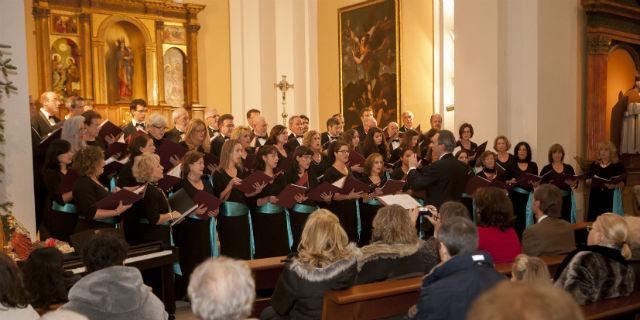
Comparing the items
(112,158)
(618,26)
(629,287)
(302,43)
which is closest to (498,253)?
(629,287)

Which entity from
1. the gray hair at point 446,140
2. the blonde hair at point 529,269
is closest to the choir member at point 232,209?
the gray hair at point 446,140

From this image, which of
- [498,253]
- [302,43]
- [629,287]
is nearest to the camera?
[629,287]

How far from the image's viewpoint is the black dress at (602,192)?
9672 mm

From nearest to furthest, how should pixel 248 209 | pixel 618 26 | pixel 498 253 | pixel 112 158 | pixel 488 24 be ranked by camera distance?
pixel 498 253 < pixel 112 158 < pixel 248 209 < pixel 488 24 < pixel 618 26

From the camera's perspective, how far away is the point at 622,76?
1273cm

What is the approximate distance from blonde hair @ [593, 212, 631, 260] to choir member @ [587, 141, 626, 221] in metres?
5.96

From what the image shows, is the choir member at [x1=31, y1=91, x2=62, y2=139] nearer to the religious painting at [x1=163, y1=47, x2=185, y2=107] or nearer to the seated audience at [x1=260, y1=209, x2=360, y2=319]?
the seated audience at [x1=260, y1=209, x2=360, y2=319]

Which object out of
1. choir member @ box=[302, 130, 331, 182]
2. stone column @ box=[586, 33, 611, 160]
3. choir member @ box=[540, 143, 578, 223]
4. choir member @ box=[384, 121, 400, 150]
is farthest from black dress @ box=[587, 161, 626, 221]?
choir member @ box=[302, 130, 331, 182]

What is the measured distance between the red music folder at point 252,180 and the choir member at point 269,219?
0.40 m

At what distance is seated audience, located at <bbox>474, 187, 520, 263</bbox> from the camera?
4836 millimetres

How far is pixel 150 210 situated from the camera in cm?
596

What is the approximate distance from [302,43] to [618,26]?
640cm

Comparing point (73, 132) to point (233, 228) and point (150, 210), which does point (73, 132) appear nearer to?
point (150, 210)

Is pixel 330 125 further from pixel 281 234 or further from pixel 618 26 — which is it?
pixel 618 26
